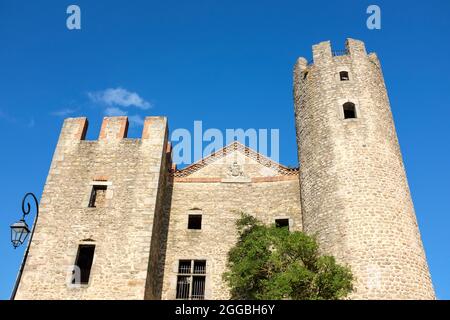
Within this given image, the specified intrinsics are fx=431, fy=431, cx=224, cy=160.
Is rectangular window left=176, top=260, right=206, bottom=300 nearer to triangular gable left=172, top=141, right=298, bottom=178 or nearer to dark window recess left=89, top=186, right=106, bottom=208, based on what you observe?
dark window recess left=89, top=186, right=106, bottom=208

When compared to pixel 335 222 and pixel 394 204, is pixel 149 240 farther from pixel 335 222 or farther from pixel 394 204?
pixel 394 204

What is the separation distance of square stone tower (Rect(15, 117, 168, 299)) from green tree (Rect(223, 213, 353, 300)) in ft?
10.6

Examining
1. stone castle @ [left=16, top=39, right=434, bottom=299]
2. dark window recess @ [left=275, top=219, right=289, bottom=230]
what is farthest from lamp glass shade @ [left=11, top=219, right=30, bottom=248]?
dark window recess @ [left=275, top=219, right=289, bottom=230]

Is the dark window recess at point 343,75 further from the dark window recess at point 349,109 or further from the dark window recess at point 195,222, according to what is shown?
the dark window recess at point 195,222

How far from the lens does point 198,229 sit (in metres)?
18.0

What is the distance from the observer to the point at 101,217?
15.4 meters

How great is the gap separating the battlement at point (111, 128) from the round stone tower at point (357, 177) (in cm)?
626

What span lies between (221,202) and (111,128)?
5592mm

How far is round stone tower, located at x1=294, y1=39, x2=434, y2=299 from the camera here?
1390cm


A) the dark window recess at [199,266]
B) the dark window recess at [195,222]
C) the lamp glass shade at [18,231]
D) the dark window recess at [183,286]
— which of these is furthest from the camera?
the dark window recess at [195,222]

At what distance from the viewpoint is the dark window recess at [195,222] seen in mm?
18428

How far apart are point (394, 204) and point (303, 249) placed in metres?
3.82

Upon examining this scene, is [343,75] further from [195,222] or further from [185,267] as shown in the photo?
[185,267]

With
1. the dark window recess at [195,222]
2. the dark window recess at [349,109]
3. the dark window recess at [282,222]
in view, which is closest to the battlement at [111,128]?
the dark window recess at [195,222]
